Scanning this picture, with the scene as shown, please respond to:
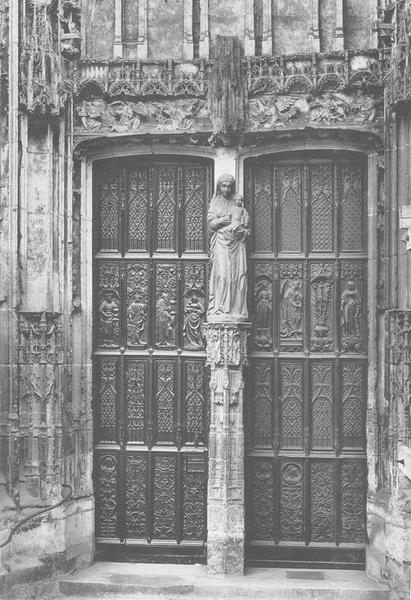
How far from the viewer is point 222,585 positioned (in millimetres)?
11023

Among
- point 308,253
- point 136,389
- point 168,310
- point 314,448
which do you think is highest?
point 308,253

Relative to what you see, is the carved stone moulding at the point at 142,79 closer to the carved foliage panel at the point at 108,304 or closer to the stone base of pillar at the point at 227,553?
the carved foliage panel at the point at 108,304

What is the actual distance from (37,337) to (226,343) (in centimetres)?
226

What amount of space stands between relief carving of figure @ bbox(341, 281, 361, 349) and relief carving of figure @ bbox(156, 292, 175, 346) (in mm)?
2165

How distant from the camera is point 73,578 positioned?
11258 mm

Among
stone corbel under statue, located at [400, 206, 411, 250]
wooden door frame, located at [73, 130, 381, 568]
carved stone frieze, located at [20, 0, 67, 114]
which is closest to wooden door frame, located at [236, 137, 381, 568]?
wooden door frame, located at [73, 130, 381, 568]

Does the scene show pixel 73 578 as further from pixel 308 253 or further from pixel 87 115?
pixel 87 115

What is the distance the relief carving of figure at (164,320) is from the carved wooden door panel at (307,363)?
1065 mm

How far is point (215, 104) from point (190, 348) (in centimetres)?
306

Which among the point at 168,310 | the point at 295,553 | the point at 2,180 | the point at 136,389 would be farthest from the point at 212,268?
the point at 295,553

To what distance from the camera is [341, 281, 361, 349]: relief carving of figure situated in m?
11.7

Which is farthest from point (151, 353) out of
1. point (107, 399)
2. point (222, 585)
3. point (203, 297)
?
point (222, 585)

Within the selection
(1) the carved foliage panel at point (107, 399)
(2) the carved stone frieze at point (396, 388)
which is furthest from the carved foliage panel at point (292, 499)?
(1) the carved foliage panel at point (107, 399)

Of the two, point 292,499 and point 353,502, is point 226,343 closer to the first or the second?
point 292,499
